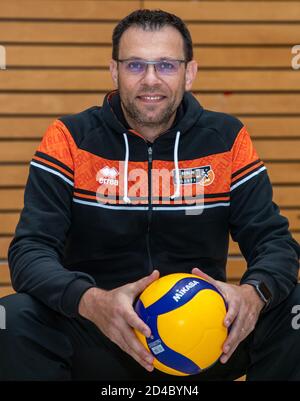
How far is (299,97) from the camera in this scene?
4.53 metres

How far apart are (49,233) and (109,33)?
219 cm

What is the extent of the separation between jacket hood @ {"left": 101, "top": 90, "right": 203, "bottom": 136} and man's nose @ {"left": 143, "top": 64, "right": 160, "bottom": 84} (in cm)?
22

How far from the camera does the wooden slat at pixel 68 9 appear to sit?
4371mm

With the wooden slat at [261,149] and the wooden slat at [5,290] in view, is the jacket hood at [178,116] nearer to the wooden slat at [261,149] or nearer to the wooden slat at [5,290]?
the wooden slat at [261,149]

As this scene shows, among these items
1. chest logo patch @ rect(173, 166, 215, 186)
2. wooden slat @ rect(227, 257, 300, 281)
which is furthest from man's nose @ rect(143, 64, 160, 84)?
wooden slat @ rect(227, 257, 300, 281)

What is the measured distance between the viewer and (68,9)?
4395 millimetres

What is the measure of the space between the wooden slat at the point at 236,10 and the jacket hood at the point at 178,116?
1613 mm

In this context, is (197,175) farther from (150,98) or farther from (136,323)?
(136,323)

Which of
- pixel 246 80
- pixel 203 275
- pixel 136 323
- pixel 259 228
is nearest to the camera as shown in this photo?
pixel 136 323

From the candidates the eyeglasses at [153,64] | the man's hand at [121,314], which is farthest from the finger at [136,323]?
the eyeglasses at [153,64]

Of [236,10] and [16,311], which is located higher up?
[236,10]

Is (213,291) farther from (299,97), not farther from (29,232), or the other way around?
(299,97)

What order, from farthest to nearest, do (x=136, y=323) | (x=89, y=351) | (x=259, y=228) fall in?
(x=259, y=228)
(x=89, y=351)
(x=136, y=323)

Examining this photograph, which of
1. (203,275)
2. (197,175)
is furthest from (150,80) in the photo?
(203,275)
